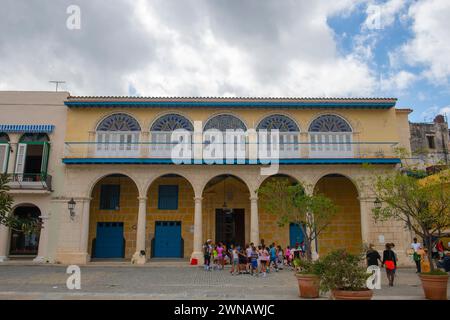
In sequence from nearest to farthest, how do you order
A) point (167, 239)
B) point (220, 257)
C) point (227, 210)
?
1. point (220, 257)
2. point (167, 239)
3. point (227, 210)

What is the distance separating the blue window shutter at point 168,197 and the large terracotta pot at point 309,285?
1192cm

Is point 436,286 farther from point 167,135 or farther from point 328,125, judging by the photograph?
point 167,135

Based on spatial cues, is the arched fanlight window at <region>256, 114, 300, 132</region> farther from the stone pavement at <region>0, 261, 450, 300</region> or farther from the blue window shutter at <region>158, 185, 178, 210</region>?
the stone pavement at <region>0, 261, 450, 300</region>

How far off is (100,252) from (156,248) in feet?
9.91

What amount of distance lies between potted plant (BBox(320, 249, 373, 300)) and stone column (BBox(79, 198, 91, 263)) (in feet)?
43.4

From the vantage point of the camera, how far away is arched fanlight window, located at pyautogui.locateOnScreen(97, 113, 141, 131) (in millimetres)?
19125

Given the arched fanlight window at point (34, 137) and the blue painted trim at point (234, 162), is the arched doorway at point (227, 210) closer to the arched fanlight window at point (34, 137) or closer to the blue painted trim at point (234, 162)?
the blue painted trim at point (234, 162)

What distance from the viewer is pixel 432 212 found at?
392 inches

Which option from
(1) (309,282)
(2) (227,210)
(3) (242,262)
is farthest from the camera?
(2) (227,210)

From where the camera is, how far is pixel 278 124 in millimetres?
19344

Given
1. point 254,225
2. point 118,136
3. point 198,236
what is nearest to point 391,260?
point 254,225

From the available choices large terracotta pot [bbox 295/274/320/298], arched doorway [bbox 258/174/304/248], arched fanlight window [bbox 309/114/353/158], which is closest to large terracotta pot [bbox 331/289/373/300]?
large terracotta pot [bbox 295/274/320/298]

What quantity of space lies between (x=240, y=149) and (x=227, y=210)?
402 centimetres
